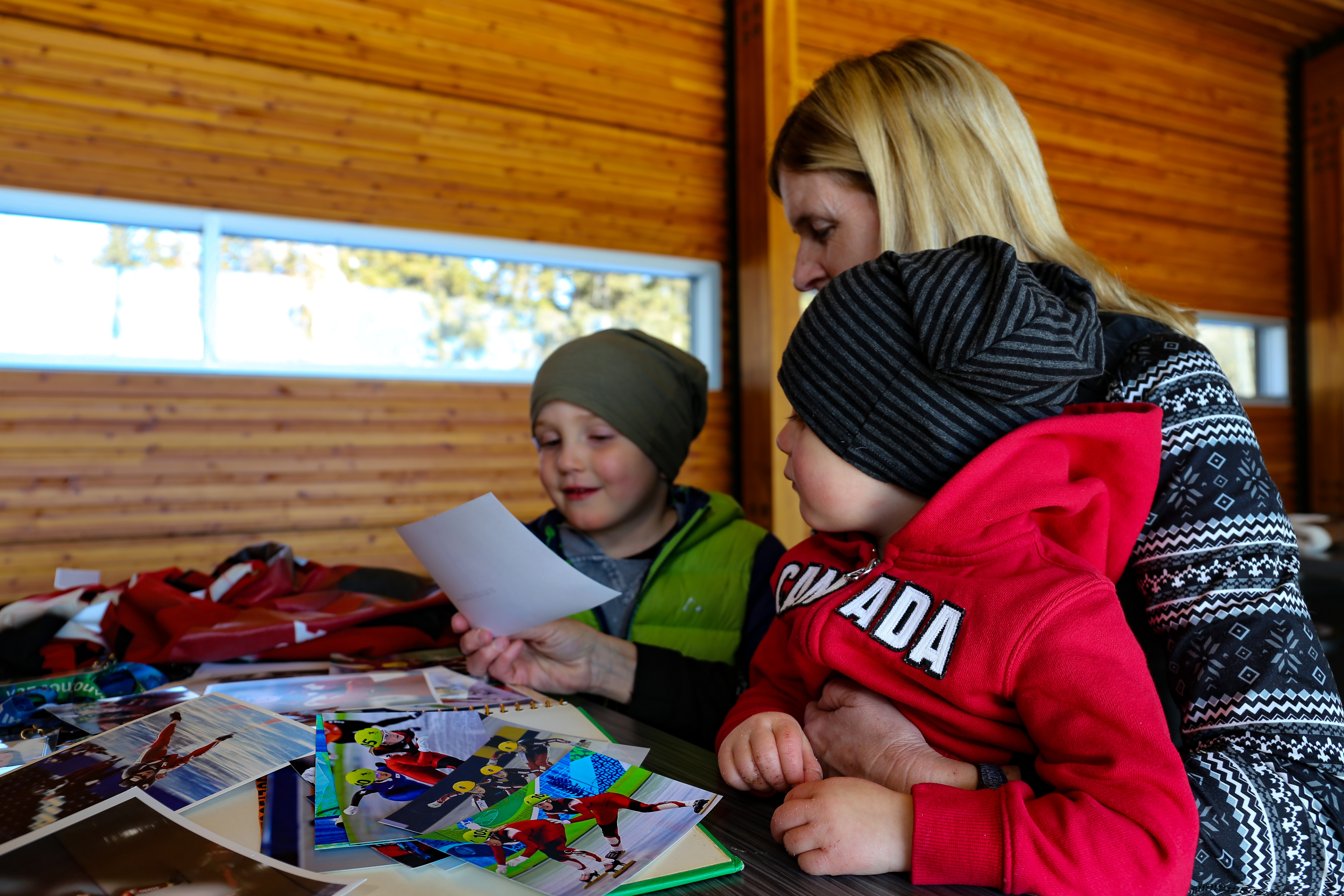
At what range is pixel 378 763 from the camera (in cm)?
89

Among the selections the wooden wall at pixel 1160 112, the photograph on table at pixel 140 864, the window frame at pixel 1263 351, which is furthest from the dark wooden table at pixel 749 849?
the window frame at pixel 1263 351

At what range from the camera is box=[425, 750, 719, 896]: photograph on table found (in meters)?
0.69

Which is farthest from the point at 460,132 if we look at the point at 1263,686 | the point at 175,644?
the point at 1263,686

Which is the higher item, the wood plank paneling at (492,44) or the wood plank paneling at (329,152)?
the wood plank paneling at (492,44)

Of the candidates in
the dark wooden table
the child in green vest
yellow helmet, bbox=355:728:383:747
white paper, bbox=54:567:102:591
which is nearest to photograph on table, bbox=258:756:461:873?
yellow helmet, bbox=355:728:383:747

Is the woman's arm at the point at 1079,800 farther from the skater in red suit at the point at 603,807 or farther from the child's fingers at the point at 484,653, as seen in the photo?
the child's fingers at the point at 484,653

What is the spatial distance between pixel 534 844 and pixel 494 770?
0.15 m

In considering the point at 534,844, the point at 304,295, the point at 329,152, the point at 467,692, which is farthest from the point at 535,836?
the point at 329,152

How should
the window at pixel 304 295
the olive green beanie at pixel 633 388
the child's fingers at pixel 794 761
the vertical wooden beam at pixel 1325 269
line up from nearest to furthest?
the child's fingers at pixel 794 761 < the olive green beanie at pixel 633 388 < the window at pixel 304 295 < the vertical wooden beam at pixel 1325 269

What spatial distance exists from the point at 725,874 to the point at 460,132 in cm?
477

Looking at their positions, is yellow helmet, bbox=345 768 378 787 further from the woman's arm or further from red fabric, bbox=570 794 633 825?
the woman's arm

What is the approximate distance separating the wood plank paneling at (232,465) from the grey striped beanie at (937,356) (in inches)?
158

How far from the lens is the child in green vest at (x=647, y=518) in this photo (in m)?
1.71

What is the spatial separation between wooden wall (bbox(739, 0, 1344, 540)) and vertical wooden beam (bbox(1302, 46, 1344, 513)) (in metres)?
0.17
